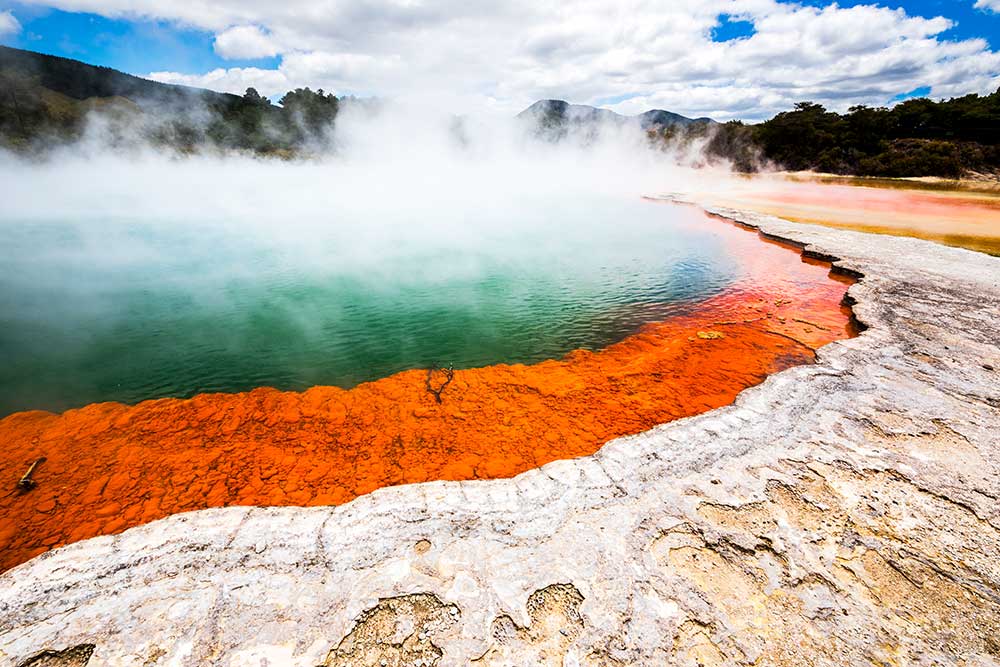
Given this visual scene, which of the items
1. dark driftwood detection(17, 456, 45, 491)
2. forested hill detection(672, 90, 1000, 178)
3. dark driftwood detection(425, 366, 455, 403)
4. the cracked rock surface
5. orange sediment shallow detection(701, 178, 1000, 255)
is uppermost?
forested hill detection(672, 90, 1000, 178)

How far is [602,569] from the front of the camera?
2221mm

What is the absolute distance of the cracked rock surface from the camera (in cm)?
189

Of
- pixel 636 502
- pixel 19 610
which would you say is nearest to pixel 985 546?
pixel 636 502

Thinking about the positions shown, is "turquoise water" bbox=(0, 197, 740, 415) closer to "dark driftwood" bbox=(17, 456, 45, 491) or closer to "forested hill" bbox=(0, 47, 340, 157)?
"dark driftwood" bbox=(17, 456, 45, 491)

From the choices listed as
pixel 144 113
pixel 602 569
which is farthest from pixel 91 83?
pixel 602 569

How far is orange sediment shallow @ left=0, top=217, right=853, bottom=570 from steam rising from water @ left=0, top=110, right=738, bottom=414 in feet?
1.57

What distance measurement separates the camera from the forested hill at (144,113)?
30.1 m

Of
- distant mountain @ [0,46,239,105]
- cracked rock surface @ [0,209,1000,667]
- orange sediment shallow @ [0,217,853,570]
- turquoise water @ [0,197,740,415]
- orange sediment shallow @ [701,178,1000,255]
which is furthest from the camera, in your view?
distant mountain @ [0,46,239,105]

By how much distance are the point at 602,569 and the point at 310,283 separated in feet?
24.8

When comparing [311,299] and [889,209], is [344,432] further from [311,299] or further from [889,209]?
[889,209]

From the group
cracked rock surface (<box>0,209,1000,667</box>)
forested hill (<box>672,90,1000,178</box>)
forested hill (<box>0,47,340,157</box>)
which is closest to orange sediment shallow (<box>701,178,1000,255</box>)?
forested hill (<box>672,90,1000,178</box>)

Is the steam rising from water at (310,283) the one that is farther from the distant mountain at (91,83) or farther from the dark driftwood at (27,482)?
Answer: the distant mountain at (91,83)

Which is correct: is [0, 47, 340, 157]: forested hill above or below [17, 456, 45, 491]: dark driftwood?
above

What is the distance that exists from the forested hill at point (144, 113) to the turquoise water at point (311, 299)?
1039 inches
